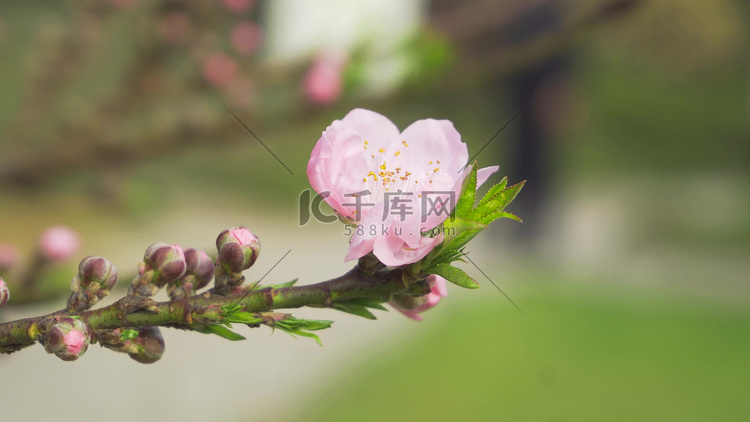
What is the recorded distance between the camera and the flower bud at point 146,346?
28 centimetres

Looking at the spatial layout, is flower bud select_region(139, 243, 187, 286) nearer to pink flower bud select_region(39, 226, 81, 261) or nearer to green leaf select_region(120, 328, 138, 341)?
green leaf select_region(120, 328, 138, 341)

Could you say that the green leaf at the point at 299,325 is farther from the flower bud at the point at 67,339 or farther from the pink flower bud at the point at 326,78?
the pink flower bud at the point at 326,78

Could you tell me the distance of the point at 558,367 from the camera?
1699mm

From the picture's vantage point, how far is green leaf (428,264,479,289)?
268 millimetres

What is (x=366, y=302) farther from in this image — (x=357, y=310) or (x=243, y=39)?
(x=243, y=39)

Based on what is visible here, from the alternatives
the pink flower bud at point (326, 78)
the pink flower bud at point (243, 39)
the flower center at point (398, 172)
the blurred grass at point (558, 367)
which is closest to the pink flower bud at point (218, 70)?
the pink flower bud at point (243, 39)

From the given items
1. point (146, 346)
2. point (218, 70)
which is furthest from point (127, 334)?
point (218, 70)

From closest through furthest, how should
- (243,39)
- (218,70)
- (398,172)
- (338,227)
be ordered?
1. (398,172)
2. (218,70)
3. (243,39)
4. (338,227)

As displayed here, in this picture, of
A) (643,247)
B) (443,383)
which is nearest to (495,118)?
(643,247)

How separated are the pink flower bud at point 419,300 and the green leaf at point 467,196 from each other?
0.03 m

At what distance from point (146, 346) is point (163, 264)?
38 mm

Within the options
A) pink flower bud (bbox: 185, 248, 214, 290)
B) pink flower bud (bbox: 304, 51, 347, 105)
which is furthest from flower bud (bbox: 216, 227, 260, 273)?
pink flower bud (bbox: 304, 51, 347, 105)

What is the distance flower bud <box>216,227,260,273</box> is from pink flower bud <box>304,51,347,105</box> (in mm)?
698

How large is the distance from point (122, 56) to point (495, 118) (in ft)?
6.95
